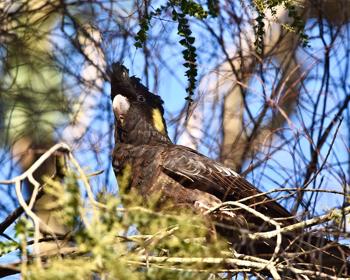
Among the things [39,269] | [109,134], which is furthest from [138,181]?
[39,269]

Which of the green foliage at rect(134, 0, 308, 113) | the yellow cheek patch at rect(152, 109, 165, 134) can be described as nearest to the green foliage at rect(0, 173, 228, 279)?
the green foliage at rect(134, 0, 308, 113)

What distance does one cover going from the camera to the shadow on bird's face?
4023 mm

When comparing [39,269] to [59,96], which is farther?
[59,96]

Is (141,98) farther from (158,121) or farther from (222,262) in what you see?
(222,262)

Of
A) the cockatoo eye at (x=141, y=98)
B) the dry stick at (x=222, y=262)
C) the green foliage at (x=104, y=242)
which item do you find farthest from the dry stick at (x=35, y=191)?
the cockatoo eye at (x=141, y=98)

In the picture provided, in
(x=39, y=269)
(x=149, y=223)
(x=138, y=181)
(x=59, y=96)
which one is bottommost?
(x=39, y=269)

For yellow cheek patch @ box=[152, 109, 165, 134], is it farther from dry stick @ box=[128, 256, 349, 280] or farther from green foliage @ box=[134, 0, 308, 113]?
dry stick @ box=[128, 256, 349, 280]

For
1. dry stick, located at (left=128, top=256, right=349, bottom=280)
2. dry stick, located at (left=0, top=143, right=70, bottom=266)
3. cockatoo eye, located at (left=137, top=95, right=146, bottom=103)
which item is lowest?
dry stick, located at (left=128, top=256, right=349, bottom=280)

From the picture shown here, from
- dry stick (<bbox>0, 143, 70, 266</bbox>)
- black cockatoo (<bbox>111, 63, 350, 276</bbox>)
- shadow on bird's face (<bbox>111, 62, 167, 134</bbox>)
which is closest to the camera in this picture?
dry stick (<bbox>0, 143, 70, 266</bbox>)

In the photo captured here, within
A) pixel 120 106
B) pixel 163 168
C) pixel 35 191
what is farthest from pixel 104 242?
pixel 120 106

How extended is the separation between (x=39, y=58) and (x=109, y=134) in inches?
36.1

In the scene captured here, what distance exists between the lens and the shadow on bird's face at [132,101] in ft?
13.2

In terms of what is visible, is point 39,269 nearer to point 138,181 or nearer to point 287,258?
point 287,258

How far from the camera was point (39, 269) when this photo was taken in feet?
4.78
